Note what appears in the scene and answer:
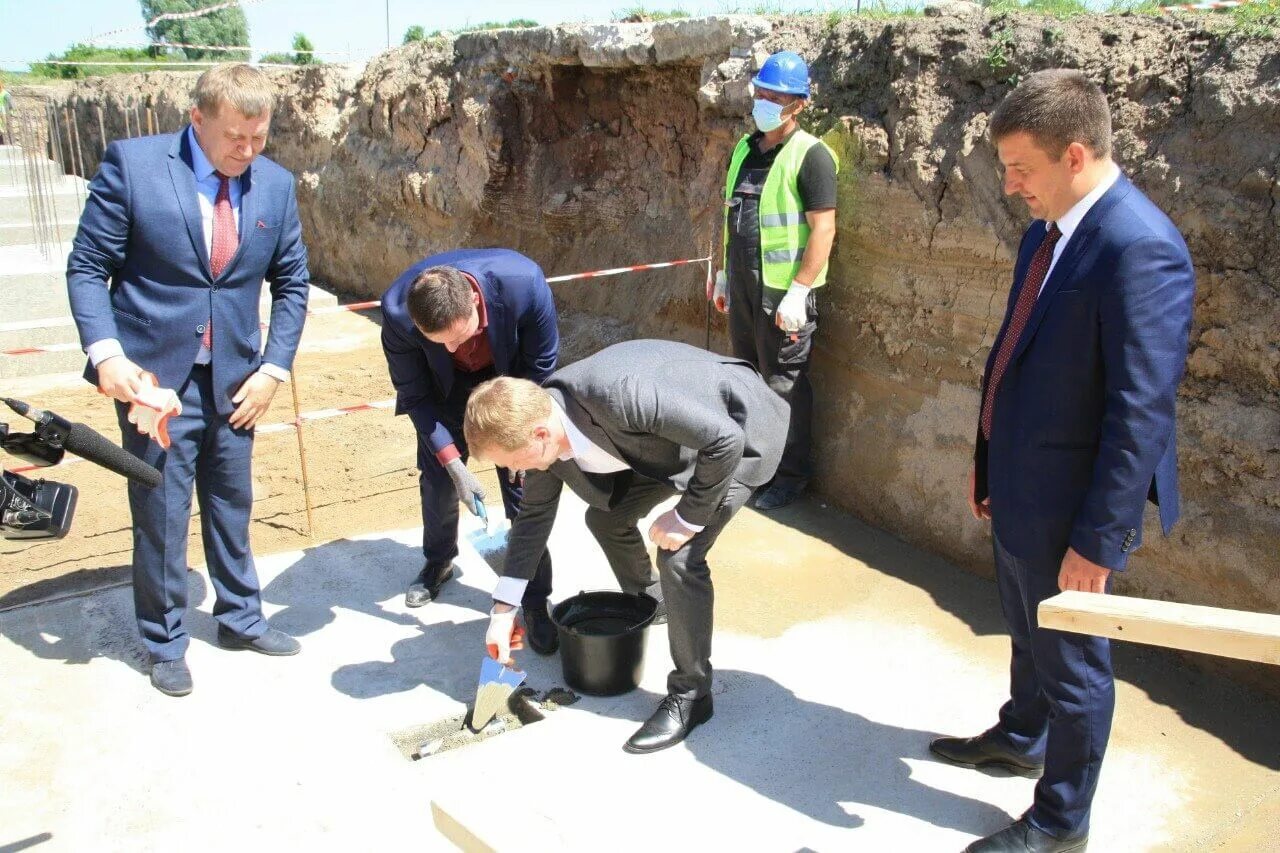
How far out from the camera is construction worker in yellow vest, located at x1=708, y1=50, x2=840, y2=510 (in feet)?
16.2

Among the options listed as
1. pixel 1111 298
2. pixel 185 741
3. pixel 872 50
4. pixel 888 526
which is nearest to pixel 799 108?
pixel 872 50

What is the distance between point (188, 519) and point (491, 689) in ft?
4.46

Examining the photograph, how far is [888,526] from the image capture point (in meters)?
5.09

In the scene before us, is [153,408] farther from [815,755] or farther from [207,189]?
[815,755]

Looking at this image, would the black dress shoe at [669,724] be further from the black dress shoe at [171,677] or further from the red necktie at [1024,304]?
the black dress shoe at [171,677]

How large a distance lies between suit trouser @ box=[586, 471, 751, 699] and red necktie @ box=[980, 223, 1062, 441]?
0.81 metres

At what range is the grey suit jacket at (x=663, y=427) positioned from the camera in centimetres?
293

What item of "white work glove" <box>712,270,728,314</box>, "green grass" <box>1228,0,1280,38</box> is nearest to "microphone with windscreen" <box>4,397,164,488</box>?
"white work glove" <box>712,270,728,314</box>

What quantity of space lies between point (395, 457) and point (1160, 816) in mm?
4685

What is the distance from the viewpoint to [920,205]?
4777mm

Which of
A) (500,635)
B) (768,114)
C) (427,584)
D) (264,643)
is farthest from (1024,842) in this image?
(768,114)

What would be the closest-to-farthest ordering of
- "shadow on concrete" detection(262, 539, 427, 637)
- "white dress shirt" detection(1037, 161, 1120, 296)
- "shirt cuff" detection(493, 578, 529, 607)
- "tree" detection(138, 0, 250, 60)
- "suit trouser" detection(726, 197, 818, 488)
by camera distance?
"white dress shirt" detection(1037, 161, 1120, 296), "shirt cuff" detection(493, 578, 529, 607), "shadow on concrete" detection(262, 539, 427, 637), "suit trouser" detection(726, 197, 818, 488), "tree" detection(138, 0, 250, 60)

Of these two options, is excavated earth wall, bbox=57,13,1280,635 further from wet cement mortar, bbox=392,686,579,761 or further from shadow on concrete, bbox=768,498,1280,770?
wet cement mortar, bbox=392,686,579,761

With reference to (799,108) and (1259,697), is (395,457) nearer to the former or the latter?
(799,108)
